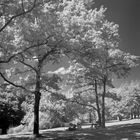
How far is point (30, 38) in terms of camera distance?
13.9 m

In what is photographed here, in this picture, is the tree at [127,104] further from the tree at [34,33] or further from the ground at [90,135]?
the tree at [34,33]

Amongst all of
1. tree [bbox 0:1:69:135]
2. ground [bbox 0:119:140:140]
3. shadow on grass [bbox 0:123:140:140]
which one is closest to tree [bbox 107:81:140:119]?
ground [bbox 0:119:140:140]

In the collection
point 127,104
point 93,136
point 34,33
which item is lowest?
point 93,136

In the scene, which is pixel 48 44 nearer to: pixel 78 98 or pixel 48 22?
pixel 48 22

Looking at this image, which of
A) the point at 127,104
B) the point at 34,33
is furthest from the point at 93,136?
the point at 127,104

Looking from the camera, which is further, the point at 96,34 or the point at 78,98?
the point at 78,98

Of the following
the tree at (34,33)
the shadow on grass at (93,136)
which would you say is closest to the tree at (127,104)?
the shadow on grass at (93,136)

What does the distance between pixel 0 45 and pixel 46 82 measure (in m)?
6.03

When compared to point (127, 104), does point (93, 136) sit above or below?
below

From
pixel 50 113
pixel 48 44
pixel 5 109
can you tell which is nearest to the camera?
pixel 48 44

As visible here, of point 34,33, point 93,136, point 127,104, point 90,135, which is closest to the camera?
point 34,33

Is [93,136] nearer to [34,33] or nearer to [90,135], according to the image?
[90,135]

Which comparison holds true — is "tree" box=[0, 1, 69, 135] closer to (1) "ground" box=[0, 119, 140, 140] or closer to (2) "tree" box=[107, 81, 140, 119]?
(1) "ground" box=[0, 119, 140, 140]

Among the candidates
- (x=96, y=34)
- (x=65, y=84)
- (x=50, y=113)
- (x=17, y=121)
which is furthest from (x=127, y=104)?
(x=96, y=34)
